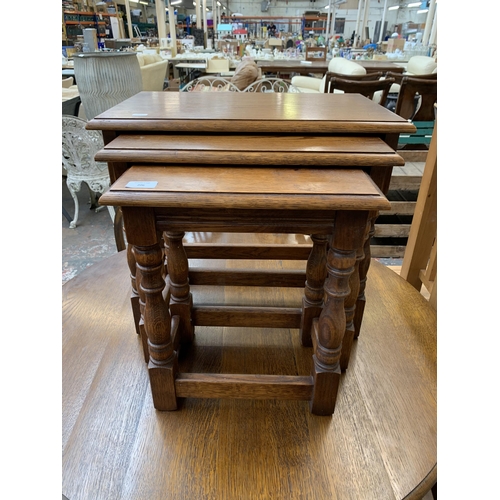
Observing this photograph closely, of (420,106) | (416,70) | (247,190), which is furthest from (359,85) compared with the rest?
(247,190)

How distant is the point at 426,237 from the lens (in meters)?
1.14

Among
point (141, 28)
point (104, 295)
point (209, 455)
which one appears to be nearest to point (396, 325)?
point (209, 455)

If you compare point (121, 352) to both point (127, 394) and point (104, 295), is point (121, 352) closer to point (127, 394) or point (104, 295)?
point (127, 394)

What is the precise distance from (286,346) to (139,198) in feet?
1.72

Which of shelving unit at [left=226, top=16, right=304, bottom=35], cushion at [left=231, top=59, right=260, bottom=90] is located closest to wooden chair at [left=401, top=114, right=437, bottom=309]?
cushion at [left=231, top=59, right=260, bottom=90]

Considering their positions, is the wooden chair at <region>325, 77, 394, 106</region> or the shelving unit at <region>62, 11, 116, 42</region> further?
the shelving unit at <region>62, 11, 116, 42</region>

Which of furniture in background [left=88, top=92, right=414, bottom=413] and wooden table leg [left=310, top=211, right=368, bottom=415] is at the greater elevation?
furniture in background [left=88, top=92, right=414, bottom=413]

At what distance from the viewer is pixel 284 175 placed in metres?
0.54

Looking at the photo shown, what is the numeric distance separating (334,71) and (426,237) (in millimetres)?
3655

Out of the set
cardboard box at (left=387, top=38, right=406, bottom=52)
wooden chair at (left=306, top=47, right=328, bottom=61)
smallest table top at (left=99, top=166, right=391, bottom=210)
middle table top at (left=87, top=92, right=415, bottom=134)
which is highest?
cardboard box at (left=387, top=38, right=406, bottom=52)

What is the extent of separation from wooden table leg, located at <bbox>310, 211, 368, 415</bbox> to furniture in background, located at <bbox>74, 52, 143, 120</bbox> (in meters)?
1.84

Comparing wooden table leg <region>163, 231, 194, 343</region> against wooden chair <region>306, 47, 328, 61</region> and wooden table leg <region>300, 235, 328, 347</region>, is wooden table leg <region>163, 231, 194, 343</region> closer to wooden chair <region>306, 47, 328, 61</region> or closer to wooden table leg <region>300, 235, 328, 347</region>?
wooden table leg <region>300, 235, 328, 347</region>

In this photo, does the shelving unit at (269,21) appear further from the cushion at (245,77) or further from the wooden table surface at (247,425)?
the wooden table surface at (247,425)

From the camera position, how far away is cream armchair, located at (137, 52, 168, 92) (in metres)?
4.54
